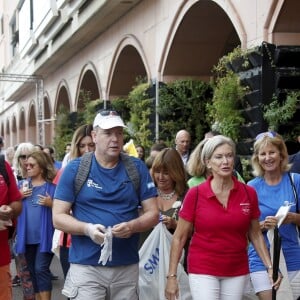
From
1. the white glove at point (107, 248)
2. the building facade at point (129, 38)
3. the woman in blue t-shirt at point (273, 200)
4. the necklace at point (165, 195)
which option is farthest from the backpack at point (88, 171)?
the building facade at point (129, 38)

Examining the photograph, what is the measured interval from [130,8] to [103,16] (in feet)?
3.62

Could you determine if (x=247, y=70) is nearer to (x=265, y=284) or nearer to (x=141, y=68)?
(x=265, y=284)

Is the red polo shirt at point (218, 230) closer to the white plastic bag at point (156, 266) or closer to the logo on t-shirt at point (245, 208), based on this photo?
the logo on t-shirt at point (245, 208)

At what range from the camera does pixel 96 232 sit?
3859mm

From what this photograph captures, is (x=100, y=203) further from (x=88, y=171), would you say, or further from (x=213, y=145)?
(x=213, y=145)

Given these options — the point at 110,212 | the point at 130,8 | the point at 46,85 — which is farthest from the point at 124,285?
the point at 46,85

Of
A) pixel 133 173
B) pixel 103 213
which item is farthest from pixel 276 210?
pixel 103 213

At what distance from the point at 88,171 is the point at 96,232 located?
468 mm

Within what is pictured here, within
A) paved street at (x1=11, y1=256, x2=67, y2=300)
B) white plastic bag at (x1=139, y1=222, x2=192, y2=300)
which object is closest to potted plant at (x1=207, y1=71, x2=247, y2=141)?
paved street at (x1=11, y1=256, x2=67, y2=300)

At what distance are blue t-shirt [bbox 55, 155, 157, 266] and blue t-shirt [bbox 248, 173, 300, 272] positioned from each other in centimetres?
117

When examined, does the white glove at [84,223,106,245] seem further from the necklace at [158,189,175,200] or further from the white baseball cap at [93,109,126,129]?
the necklace at [158,189,175,200]

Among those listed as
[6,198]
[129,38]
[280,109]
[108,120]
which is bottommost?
[6,198]

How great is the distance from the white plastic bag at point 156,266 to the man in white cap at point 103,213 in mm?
1000

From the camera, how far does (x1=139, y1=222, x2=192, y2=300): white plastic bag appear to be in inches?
205
